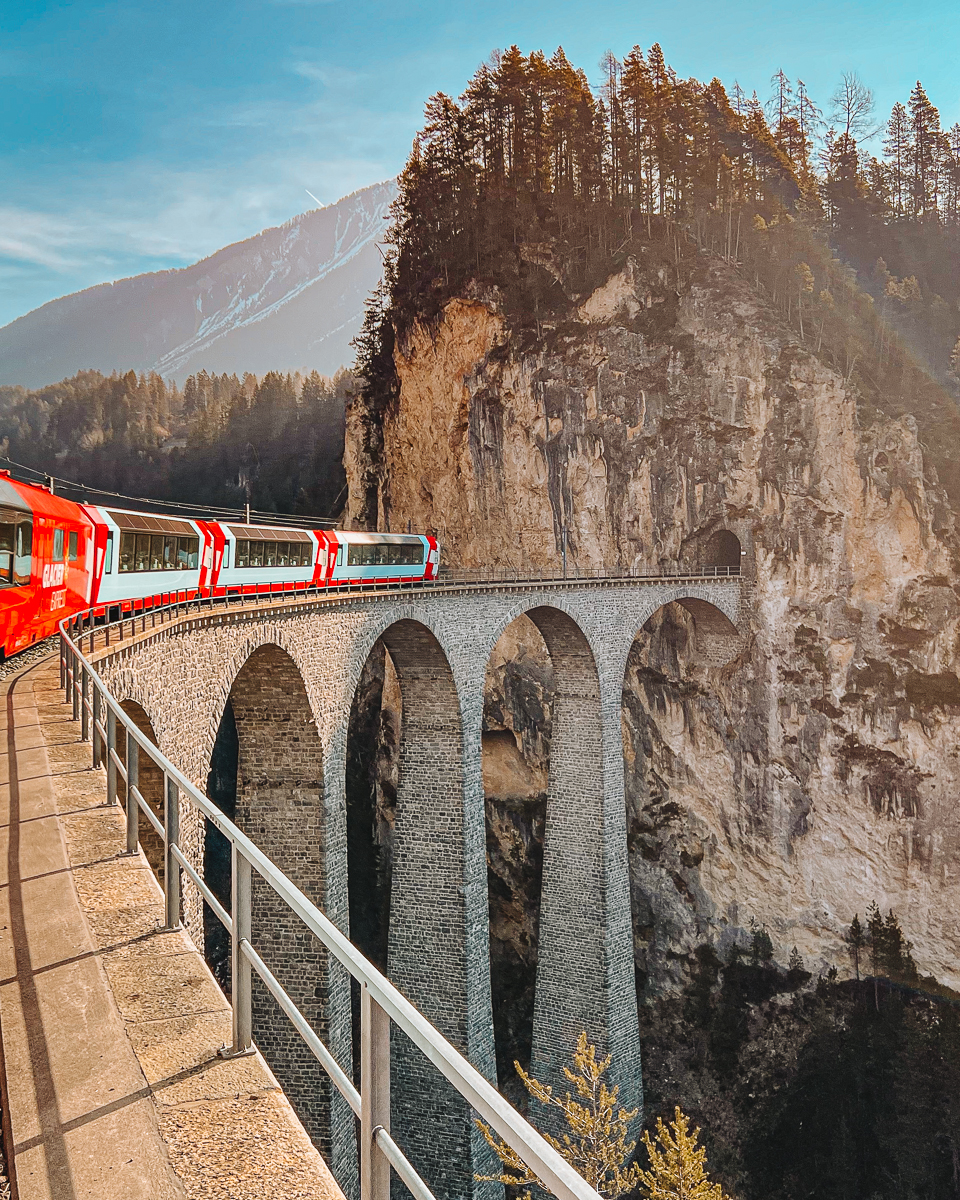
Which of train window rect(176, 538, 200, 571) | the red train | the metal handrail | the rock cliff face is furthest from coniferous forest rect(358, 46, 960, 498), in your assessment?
the metal handrail

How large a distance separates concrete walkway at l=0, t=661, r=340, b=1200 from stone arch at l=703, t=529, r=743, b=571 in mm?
29424

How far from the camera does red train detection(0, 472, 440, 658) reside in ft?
34.9

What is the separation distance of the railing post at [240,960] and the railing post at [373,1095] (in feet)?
2.94

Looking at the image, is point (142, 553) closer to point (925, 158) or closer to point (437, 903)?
point (437, 903)

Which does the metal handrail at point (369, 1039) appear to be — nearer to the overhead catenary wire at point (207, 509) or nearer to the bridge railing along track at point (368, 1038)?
the bridge railing along track at point (368, 1038)

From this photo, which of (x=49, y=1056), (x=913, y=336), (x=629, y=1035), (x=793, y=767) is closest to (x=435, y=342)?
(x=913, y=336)

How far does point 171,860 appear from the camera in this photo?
388 centimetres

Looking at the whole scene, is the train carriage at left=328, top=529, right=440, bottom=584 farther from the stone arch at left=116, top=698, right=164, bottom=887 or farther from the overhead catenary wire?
the stone arch at left=116, top=698, right=164, bottom=887

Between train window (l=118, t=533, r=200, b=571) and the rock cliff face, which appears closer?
train window (l=118, t=533, r=200, b=571)

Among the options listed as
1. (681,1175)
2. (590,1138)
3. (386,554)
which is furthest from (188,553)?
(681,1175)

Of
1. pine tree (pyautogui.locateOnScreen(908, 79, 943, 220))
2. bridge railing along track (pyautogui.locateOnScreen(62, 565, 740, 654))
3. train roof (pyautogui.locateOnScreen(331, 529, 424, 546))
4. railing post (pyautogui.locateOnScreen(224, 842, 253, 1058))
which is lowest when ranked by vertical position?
railing post (pyautogui.locateOnScreen(224, 842, 253, 1058))

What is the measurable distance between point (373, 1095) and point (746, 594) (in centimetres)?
2992

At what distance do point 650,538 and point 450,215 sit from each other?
16417mm

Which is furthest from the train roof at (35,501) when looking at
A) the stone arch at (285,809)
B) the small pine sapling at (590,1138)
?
the small pine sapling at (590,1138)
